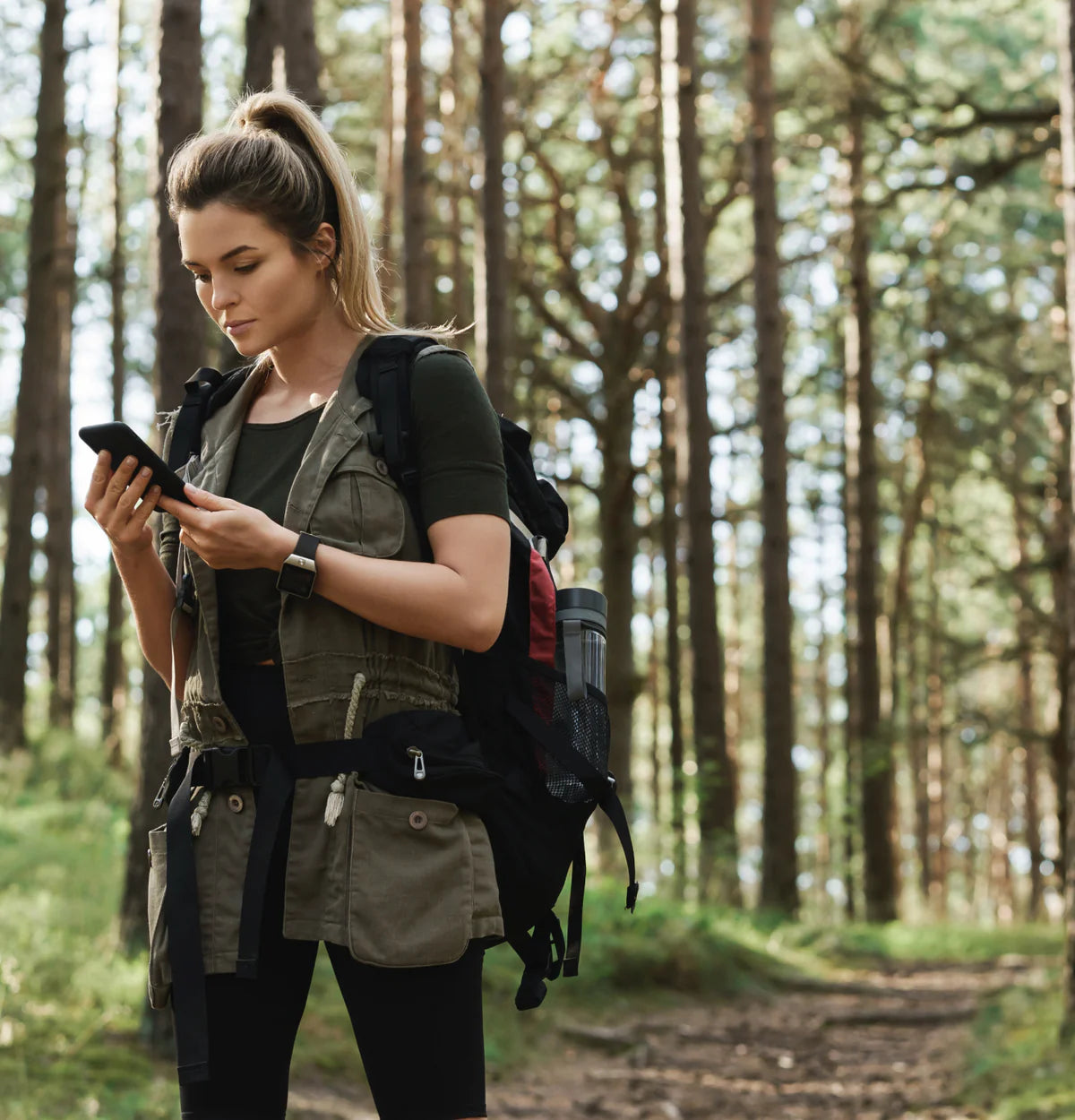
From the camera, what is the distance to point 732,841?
45.7ft

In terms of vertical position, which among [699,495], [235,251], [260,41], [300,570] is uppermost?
[260,41]

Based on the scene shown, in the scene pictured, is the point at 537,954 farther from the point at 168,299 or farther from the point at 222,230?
the point at 168,299

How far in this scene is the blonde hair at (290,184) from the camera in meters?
2.23

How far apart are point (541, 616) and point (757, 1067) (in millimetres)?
6323

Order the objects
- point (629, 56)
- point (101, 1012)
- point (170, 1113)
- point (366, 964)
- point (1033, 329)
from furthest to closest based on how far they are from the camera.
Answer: point (1033, 329) → point (629, 56) → point (101, 1012) → point (170, 1113) → point (366, 964)

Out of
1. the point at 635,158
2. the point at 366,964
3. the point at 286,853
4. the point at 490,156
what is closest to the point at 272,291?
the point at 286,853

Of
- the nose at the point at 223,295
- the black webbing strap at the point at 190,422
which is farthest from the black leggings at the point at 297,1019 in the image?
the nose at the point at 223,295

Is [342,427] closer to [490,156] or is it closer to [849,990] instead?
[849,990]

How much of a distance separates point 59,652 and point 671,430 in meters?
8.87

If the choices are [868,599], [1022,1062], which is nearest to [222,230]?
[1022,1062]

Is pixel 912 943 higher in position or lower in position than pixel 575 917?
lower

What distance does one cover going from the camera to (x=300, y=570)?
2086 mm

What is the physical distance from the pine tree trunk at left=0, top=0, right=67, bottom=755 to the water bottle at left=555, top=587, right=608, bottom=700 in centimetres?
1200

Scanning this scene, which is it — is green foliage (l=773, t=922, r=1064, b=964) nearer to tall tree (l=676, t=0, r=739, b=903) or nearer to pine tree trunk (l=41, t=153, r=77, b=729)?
tall tree (l=676, t=0, r=739, b=903)
